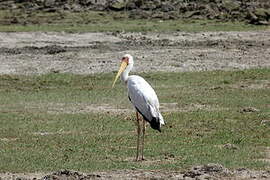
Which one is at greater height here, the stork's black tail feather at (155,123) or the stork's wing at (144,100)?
the stork's wing at (144,100)

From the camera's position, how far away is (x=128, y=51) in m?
26.2

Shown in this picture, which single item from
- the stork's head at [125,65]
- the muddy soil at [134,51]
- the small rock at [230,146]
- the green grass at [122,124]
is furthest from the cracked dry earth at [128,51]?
the small rock at [230,146]

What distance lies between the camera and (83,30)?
32.4 metres

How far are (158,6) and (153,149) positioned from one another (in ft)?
93.4

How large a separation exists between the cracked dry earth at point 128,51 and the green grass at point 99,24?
1.43m

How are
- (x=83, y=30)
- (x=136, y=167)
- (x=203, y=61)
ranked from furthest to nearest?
(x=83, y=30) < (x=203, y=61) < (x=136, y=167)

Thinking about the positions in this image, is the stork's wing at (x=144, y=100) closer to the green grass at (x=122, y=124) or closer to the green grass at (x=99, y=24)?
the green grass at (x=122, y=124)

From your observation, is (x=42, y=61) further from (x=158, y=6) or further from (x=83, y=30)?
(x=158, y=6)

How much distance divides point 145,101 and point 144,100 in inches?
1.0

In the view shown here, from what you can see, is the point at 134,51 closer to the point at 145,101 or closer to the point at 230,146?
the point at 230,146

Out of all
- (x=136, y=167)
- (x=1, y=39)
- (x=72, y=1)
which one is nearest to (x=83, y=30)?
(x=1, y=39)

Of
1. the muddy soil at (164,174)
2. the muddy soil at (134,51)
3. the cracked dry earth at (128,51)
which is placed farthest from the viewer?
the muddy soil at (134,51)

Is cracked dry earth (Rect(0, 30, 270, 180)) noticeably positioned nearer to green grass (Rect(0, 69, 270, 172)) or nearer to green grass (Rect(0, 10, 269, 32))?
green grass (Rect(0, 69, 270, 172))

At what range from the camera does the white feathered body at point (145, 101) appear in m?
12.0
